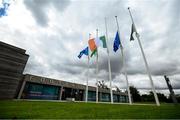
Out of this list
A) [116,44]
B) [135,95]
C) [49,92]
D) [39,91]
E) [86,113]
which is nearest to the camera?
[86,113]

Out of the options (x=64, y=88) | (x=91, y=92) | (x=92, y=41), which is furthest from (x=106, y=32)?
(x=91, y=92)

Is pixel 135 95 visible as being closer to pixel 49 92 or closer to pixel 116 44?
pixel 49 92

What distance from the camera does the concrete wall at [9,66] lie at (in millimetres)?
21462

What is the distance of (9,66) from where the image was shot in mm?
22328

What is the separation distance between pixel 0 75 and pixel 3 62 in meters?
2.11

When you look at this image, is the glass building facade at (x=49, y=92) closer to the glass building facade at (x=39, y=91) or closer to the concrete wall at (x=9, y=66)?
the glass building facade at (x=39, y=91)

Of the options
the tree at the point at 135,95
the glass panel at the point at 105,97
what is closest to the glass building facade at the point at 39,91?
the glass panel at the point at 105,97

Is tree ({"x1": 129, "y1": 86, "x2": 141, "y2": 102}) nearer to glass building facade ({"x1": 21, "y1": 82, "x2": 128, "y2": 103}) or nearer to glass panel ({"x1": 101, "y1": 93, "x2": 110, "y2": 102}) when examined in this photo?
glass panel ({"x1": 101, "y1": 93, "x2": 110, "y2": 102})

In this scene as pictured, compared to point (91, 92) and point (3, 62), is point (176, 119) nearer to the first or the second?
point (3, 62)

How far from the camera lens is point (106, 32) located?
2347cm

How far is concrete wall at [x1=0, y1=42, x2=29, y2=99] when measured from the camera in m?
21.5

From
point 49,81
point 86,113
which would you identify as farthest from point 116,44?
point 49,81

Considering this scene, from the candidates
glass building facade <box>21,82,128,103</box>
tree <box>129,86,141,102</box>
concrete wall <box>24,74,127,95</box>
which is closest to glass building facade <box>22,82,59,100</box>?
glass building facade <box>21,82,128,103</box>

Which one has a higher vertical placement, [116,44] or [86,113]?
[116,44]
